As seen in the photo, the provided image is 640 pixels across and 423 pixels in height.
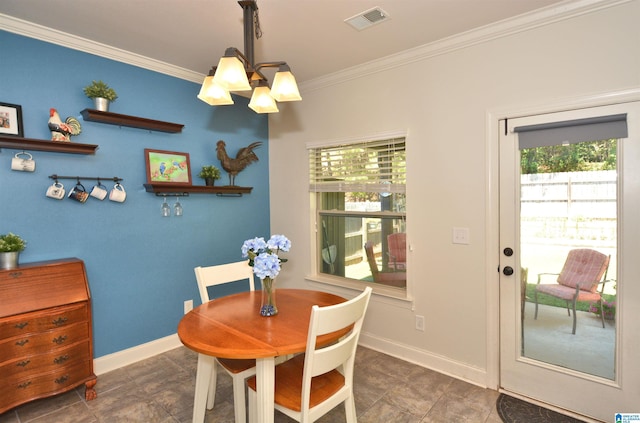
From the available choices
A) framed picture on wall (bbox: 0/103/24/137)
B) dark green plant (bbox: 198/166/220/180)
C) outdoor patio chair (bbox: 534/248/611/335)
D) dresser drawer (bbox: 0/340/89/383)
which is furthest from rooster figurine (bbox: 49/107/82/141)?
outdoor patio chair (bbox: 534/248/611/335)

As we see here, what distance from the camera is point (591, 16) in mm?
2023

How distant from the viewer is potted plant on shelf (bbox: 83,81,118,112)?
252 cm

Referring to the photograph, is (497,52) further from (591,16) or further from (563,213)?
(563,213)

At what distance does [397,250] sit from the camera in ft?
9.97

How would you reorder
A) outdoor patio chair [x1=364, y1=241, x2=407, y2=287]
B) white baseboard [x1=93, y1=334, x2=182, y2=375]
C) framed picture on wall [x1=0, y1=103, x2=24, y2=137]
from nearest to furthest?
framed picture on wall [x1=0, y1=103, x2=24, y2=137], white baseboard [x1=93, y1=334, x2=182, y2=375], outdoor patio chair [x1=364, y1=241, x2=407, y2=287]

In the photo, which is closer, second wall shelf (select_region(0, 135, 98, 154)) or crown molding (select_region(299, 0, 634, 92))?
crown molding (select_region(299, 0, 634, 92))

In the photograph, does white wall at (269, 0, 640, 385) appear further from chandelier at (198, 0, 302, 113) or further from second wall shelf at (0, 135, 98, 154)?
second wall shelf at (0, 135, 98, 154)

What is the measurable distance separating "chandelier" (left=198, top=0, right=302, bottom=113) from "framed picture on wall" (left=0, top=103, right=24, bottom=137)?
1.53m

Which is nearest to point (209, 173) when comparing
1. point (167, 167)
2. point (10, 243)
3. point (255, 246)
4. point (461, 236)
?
point (167, 167)

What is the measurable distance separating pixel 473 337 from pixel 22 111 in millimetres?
3738

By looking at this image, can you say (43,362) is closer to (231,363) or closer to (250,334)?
(231,363)

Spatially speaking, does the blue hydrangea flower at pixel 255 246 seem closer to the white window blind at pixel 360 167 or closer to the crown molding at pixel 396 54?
the white window blind at pixel 360 167

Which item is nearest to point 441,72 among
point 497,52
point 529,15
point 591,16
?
point 497,52

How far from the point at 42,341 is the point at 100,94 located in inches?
71.9
